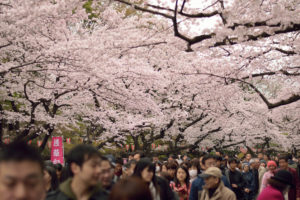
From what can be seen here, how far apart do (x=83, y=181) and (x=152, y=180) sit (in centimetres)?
169

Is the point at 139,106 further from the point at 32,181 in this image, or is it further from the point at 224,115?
the point at 32,181

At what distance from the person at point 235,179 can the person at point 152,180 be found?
13.8 ft

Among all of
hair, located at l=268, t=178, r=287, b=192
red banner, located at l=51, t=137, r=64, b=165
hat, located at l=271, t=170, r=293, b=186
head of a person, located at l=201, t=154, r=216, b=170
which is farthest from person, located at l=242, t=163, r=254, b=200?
red banner, located at l=51, t=137, r=64, b=165

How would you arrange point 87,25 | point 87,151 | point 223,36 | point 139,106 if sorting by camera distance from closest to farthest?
point 87,151
point 223,36
point 139,106
point 87,25

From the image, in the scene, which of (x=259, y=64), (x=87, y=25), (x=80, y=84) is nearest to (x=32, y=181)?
(x=80, y=84)

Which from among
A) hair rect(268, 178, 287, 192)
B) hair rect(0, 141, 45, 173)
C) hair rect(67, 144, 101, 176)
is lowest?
hair rect(268, 178, 287, 192)

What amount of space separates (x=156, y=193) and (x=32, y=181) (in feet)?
8.60

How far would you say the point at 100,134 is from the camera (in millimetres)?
15703

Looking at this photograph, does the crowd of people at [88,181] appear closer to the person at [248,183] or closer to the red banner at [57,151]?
the person at [248,183]

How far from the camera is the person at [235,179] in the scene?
8195 millimetres

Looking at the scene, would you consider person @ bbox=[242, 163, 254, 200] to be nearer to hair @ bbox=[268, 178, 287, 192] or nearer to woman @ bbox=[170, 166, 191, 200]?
woman @ bbox=[170, 166, 191, 200]

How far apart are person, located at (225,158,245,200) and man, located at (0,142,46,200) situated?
22.9 feet

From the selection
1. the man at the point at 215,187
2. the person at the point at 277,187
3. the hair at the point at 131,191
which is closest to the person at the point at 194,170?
the man at the point at 215,187

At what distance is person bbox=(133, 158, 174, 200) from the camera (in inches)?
160
